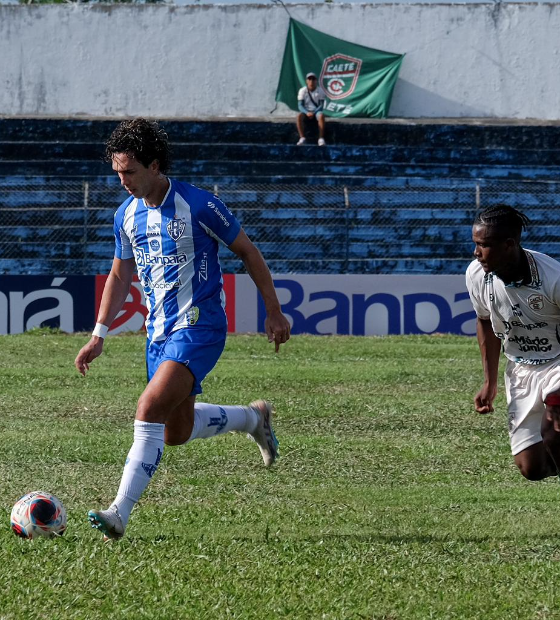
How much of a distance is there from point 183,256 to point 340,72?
1991 cm

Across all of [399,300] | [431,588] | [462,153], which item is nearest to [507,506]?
[431,588]

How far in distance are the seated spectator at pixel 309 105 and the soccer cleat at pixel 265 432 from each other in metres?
17.1

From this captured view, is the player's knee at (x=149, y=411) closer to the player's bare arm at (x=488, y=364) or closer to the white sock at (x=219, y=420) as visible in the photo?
the white sock at (x=219, y=420)

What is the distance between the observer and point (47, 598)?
4234 mm

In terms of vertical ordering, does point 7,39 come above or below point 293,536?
above

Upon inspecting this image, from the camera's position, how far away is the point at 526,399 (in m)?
5.73

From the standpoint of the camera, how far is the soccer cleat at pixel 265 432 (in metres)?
6.55

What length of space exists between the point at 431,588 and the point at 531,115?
2194 cm

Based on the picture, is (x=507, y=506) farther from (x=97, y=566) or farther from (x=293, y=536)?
(x=97, y=566)

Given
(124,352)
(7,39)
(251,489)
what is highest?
(7,39)

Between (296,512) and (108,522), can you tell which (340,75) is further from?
(108,522)

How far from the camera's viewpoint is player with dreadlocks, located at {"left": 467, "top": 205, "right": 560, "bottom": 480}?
17.0 ft

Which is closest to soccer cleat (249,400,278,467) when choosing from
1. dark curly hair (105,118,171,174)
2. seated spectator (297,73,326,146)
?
dark curly hair (105,118,171,174)

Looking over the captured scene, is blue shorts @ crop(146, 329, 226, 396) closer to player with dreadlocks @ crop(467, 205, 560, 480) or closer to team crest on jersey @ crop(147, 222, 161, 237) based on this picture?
team crest on jersey @ crop(147, 222, 161, 237)
